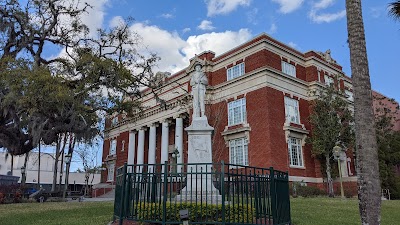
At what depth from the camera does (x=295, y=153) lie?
30594 mm

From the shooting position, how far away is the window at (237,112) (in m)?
31.6

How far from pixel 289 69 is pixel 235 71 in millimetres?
5211

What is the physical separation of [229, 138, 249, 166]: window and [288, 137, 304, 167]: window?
12.7 ft

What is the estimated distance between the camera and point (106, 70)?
66.7ft

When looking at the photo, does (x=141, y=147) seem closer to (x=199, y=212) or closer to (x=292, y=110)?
(x=292, y=110)

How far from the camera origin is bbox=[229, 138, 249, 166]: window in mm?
30594

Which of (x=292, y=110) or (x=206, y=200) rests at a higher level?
(x=292, y=110)

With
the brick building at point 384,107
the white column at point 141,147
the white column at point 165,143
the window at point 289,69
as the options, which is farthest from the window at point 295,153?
the white column at point 141,147

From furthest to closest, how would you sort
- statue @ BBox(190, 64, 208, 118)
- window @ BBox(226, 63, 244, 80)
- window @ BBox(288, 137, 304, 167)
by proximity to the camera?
window @ BBox(226, 63, 244, 80) < window @ BBox(288, 137, 304, 167) < statue @ BBox(190, 64, 208, 118)

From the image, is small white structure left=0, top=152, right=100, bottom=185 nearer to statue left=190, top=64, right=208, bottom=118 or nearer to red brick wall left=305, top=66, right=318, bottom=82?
red brick wall left=305, top=66, right=318, bottom=82

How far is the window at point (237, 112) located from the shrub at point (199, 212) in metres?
23.4

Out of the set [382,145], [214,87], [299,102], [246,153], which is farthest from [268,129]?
[382,145]

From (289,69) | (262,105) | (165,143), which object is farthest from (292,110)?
(165,143)

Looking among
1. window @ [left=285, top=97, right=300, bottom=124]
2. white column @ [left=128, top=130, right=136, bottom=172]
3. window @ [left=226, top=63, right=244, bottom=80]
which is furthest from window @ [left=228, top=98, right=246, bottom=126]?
white column @ [left=128, top=130, right=136, bottom=172]
